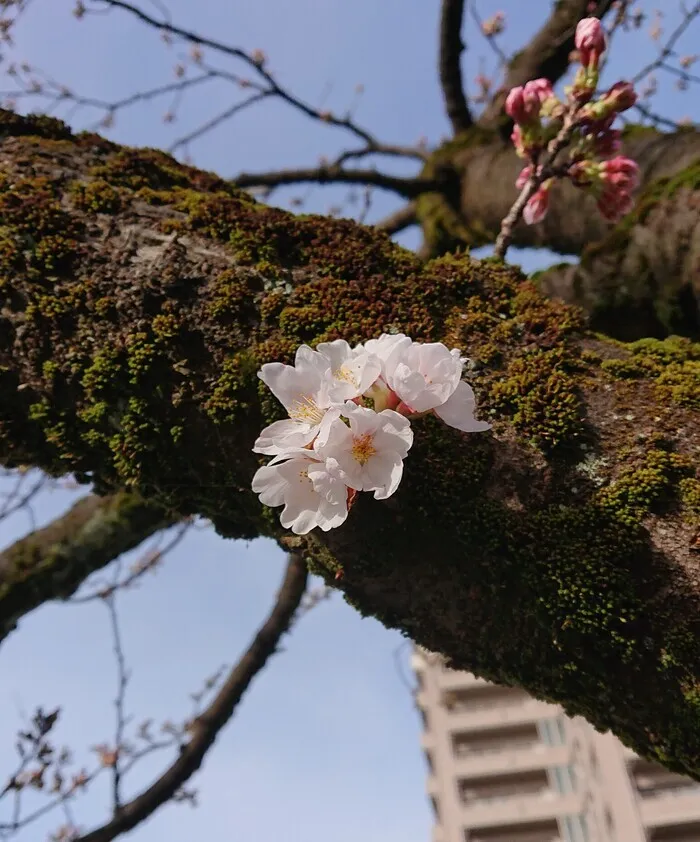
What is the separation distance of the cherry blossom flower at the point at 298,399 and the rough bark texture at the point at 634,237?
210 cm

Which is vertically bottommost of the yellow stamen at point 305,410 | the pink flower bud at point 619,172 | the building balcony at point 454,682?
the yellow stamen at point 305,410

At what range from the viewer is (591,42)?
8.13ft

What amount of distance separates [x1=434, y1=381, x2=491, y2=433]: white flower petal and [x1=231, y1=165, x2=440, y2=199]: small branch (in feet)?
12.6

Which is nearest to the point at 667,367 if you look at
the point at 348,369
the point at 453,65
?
the point at 348,369

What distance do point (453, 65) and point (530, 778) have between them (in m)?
26.0

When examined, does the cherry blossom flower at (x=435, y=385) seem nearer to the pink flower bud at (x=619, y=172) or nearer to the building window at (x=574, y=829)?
the pink flower bud at (x=619, y=172)

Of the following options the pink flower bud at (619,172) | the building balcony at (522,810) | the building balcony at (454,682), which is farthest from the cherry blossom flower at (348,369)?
the building balcony at (454,682)

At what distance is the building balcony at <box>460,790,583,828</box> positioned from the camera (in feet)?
74.0

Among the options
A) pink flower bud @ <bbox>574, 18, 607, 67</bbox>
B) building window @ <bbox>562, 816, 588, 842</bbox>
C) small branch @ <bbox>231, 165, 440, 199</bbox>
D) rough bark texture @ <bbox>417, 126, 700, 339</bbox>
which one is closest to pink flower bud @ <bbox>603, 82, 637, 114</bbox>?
pink flower bud @ <bbox>574, 18, 607, 67</bbox>

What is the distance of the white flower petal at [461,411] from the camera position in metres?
1.37

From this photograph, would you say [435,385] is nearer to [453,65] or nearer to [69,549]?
[69,549]

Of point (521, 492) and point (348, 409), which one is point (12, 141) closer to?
point (348, 409)

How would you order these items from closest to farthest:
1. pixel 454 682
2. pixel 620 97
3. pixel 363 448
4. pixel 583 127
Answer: pixel 363 448 < pixel 620 97 < pixel 583 127 < pixel 454 682

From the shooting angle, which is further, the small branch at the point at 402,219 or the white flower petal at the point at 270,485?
the small branch at the point at 402,219
